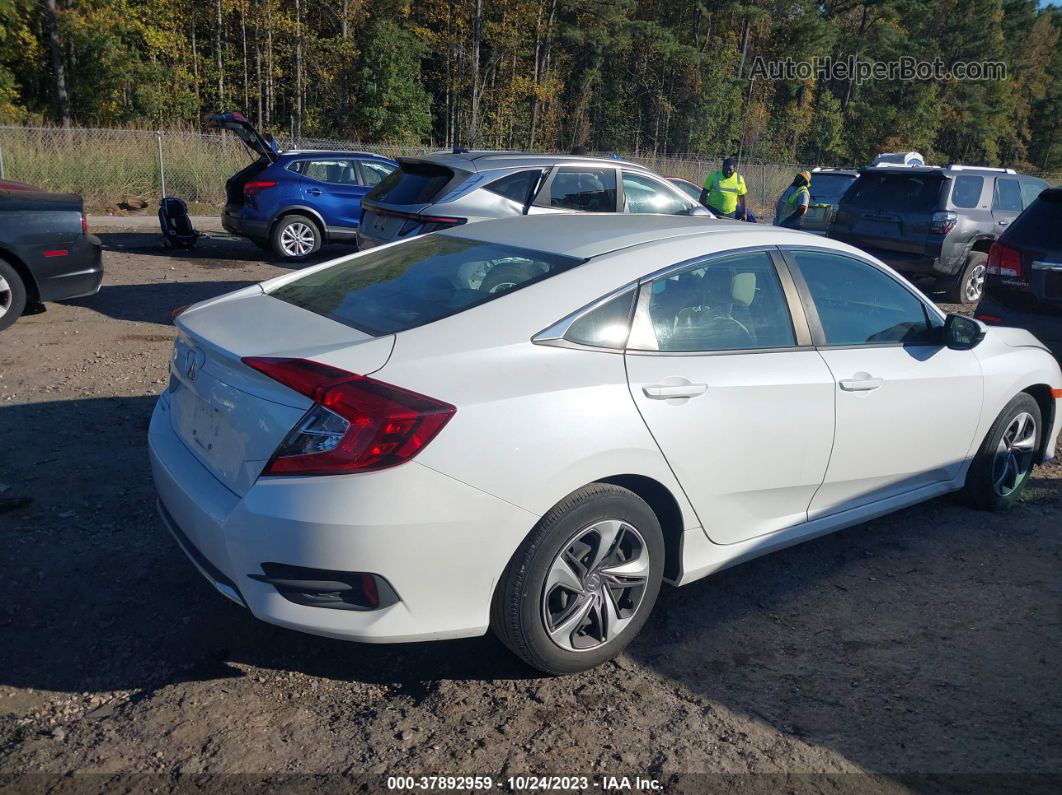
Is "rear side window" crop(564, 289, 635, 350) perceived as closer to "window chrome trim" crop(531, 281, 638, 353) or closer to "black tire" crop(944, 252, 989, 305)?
"window chrome trim" crop(531, 281, 638, 353)

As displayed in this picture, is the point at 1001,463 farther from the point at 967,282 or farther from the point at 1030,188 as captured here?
the point at 1030,188

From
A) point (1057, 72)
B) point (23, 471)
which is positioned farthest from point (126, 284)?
point (1057, 72)

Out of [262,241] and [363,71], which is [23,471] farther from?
[363,71]

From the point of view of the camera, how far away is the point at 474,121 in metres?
37.8

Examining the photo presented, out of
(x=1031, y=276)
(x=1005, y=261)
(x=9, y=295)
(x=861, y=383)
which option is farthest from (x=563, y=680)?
(x=9, y=295)

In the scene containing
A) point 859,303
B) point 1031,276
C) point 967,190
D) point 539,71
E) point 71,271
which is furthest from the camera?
point 539,71

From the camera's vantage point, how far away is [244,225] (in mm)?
12953

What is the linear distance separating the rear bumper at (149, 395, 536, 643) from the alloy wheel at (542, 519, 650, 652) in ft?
0.89

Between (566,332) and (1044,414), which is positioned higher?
(566,332)

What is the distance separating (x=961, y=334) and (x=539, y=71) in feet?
127

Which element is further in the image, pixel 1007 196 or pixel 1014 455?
pixel 1007 196

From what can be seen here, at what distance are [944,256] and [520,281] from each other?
966 centimetres

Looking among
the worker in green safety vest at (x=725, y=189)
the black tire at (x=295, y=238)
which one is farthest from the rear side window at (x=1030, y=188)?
the black tire at (x=295, y=238)

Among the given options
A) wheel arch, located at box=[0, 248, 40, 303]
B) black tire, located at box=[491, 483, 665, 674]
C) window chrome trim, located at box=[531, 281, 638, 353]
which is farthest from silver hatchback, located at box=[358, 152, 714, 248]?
black tire, located at box=[491, 483, 665, 674]
